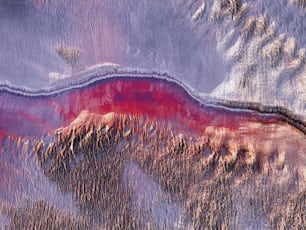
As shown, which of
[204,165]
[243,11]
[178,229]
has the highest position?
[243,11]

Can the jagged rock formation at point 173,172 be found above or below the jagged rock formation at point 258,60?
below

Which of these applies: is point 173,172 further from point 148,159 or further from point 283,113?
point 283,113

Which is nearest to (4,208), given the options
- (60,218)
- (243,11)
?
(60,218)

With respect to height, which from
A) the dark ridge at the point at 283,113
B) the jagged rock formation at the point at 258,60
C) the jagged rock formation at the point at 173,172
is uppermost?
the jagged rock formation at the point at 258,60

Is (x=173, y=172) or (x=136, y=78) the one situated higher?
(x=136, y=78)

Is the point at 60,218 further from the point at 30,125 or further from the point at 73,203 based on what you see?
the point at 30,125

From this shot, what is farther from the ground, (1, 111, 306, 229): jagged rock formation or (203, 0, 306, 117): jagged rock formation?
(203, 0, 306, 117): jagged rock formation

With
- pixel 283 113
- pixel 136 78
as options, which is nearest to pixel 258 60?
pixel 283 113

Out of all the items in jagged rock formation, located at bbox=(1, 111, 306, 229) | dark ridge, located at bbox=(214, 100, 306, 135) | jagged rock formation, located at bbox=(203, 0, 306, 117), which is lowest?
jagged rock formation, located at bbox=(1, 111, 306, 229)
